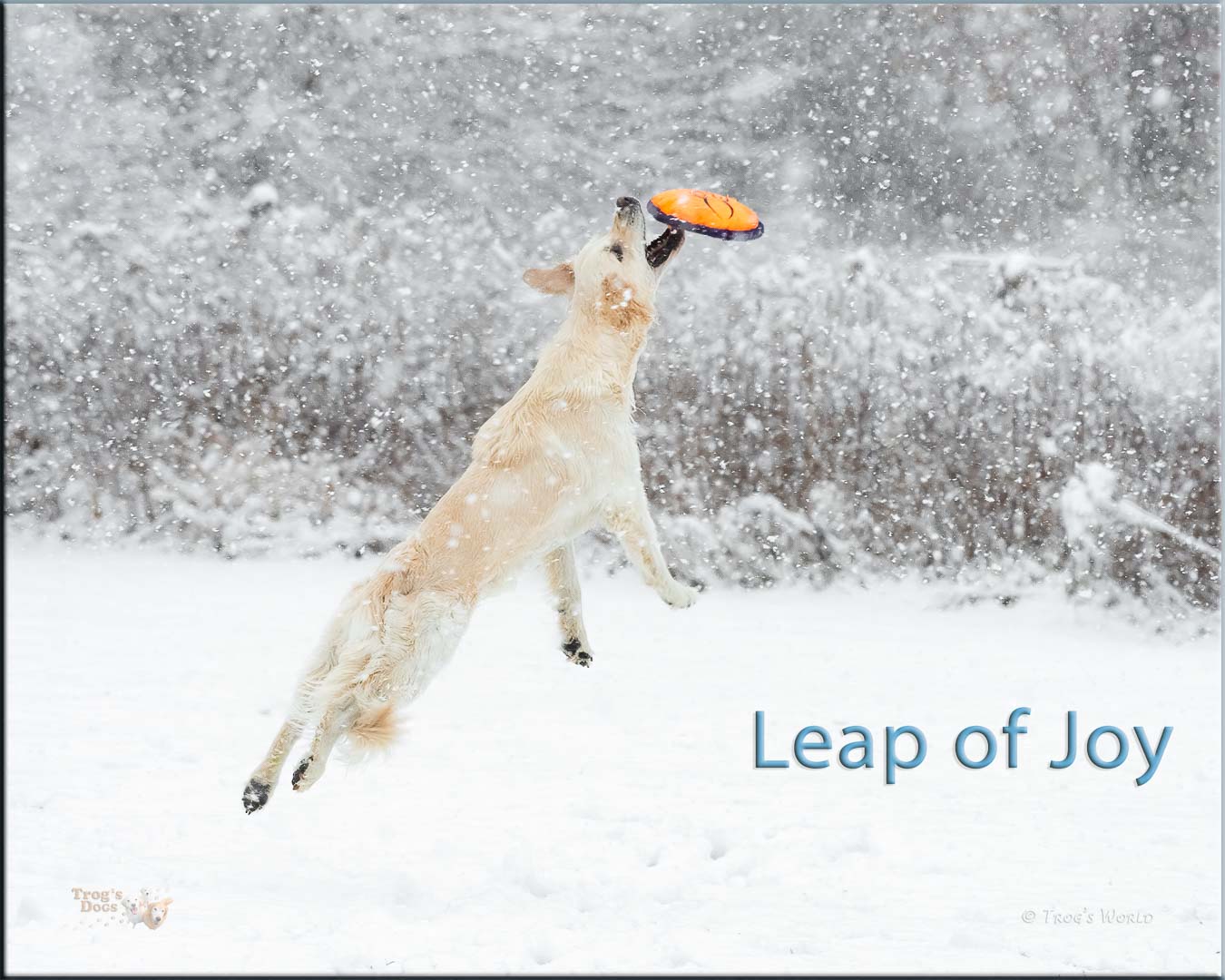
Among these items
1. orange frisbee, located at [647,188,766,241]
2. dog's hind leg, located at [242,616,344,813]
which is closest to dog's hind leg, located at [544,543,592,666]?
dog's hind leg, located at [242,616,344,813]

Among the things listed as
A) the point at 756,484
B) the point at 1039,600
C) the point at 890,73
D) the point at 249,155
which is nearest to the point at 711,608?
the point at 756,484

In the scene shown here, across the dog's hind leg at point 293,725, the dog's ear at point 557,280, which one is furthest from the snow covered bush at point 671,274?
the dog's hind leg at point 293,725

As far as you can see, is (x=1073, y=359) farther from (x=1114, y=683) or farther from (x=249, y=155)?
(x=249, y=155)

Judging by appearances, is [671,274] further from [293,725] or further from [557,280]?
[293,725]

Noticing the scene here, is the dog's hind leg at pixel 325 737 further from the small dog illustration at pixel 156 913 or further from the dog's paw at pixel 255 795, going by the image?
the small dog illustration at pixel 156 913

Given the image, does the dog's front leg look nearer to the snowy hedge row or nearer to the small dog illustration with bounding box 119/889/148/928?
the small dog illustration with bounding box 119/889/148/928

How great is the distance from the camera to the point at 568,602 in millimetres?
3527

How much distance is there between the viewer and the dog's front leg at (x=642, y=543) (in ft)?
11.5

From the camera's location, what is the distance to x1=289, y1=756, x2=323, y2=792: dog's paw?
3.14 metres

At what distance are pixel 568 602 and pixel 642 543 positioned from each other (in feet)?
0.97

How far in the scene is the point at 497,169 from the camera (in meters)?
10.1

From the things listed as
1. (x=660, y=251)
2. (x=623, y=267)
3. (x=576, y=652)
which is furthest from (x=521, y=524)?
(x=660, y=251)
